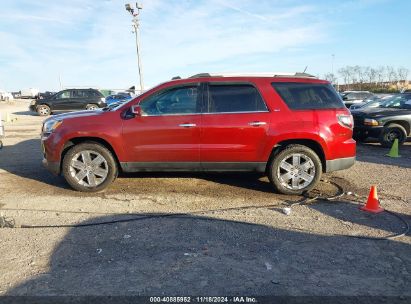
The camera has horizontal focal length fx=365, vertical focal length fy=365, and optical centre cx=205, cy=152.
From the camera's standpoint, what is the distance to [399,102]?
11109mm

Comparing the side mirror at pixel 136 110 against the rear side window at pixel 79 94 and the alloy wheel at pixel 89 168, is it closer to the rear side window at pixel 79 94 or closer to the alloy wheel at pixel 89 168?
the alloy wheel at pixel 89 168

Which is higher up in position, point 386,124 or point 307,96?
point 307,96

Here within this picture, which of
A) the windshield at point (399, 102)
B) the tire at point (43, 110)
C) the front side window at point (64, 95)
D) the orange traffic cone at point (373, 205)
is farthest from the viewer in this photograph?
the front side window at point (64, 95)

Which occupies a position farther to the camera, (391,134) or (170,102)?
(391,134)

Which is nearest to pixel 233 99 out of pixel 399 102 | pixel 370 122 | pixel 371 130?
pixel 370 122

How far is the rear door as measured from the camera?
556cm

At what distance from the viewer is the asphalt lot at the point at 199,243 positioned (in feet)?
10.3

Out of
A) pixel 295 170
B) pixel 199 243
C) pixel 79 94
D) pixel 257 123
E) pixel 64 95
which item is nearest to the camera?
pixel 199 243

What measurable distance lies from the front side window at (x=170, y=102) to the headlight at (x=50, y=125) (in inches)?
54.3

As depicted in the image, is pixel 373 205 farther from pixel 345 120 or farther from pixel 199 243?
pixel 199 243

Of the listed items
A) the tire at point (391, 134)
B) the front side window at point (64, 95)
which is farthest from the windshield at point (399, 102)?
the front side window at point (64, 95)

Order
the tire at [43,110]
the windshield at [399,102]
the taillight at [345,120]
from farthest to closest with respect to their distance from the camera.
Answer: the tire at [43,110] → the windshield at [399,102] → the taillight at [345,120]

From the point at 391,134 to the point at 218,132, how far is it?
700 centimetres

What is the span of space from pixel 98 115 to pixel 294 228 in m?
3.41
